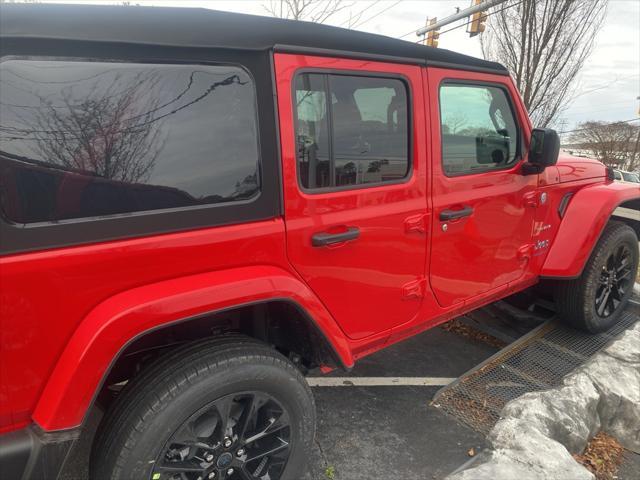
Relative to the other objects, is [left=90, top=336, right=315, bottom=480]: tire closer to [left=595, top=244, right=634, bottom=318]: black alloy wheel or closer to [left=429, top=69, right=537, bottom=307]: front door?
[left=429, top=69, right=537, bottom=307]: front door

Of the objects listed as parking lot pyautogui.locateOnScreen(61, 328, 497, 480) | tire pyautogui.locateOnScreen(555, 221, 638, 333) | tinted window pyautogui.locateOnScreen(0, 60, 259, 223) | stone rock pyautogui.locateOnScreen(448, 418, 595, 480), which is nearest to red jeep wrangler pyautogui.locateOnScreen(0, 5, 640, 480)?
tinted window pyautogui.locateOnScreen(0, 60, 259, 223)

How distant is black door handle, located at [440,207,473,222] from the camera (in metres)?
2.35

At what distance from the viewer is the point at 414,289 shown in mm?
2348

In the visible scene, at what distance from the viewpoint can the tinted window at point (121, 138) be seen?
4.19 feet

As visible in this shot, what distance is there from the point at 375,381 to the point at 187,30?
244 cm

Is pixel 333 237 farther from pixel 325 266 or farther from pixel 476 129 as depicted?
pixel 476 129

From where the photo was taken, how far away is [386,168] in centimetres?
219

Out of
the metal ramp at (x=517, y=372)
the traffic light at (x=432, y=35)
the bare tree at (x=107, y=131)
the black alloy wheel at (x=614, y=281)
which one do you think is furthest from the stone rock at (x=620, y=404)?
the traffic light at (x=432, y=35)

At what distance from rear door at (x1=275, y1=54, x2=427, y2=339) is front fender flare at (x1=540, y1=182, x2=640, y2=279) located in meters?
1.39

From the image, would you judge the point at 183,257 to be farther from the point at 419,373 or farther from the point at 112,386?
the point at 419,373

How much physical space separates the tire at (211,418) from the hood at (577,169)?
8.08 ft

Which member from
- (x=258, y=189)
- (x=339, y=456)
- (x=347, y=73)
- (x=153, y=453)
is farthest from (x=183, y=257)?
(x=339, y=456)

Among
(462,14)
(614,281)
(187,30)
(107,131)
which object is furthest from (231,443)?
(462,14)

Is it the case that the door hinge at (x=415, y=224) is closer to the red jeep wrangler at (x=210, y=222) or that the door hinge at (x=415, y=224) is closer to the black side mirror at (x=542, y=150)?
the red jeep wrangler at (x=210, y=222)
